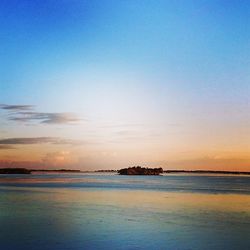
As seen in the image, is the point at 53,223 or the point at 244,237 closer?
the point at 244,237

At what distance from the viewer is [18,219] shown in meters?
24.6

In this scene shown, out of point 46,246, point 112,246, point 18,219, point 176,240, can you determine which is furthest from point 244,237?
point 18,219

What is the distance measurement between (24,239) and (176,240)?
6.55 meters

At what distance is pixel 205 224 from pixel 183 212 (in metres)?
6.42

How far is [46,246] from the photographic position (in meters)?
16.9

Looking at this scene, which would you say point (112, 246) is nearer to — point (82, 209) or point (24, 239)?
point (24, 239)

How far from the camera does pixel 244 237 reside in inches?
764

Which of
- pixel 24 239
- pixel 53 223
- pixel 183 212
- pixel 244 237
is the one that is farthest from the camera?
pixel 183 212

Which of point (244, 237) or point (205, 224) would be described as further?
point (205, 224)

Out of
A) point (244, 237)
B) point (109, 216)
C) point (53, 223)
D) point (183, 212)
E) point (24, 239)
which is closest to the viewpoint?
point (24, 239)

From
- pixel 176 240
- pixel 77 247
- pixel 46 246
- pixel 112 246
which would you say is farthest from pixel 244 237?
pixel 46 246

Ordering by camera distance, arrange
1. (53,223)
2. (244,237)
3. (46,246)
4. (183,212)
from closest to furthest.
A: (46,246) < (244,237) < (53,223) < (183,212)

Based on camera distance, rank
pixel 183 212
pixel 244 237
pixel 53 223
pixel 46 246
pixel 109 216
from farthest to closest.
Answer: pixel 183 212 < pixel 109 216 < pixel 53 223 < pixel 244 237 < pixel 46 246

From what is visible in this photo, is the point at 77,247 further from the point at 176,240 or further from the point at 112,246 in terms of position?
the point at 176,240
